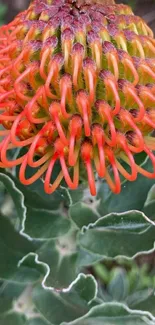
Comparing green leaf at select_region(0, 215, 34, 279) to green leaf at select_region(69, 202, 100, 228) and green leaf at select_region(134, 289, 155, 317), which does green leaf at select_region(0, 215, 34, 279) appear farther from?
green leaf at select_region(134, 289, 155, 317)

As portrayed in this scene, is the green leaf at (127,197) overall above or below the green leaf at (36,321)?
above

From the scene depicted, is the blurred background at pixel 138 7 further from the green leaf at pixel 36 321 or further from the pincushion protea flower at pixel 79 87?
the green leaf at pixel 36 321

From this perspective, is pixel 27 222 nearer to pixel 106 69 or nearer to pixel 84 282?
pixel 84 282

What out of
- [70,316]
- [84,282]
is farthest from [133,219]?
[70,316]

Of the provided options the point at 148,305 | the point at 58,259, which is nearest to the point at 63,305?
the point at 58,259

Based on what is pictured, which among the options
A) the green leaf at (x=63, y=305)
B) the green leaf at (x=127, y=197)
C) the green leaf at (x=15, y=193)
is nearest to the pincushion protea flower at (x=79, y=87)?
the green leaf at (x=15, y=193)

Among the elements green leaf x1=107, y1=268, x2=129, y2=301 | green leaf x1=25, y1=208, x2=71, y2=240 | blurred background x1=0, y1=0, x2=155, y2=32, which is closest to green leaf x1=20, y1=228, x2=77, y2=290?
green leaf x1=25, y1=208, x2=71, y2=240
